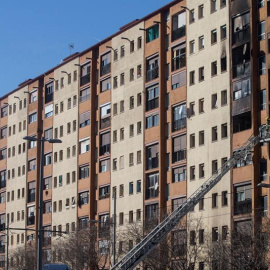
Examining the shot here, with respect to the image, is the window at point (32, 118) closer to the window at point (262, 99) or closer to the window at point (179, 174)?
the window at point (179, 174)

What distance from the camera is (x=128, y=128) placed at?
10056cm

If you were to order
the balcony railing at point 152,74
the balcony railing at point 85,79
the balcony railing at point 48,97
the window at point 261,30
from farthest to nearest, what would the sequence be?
the balcony railing at point 48,97
the balcony railing at point 85,79
the balcony railing at point 152,74
the window at point 261,30

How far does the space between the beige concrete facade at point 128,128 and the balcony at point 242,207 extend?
1616cm

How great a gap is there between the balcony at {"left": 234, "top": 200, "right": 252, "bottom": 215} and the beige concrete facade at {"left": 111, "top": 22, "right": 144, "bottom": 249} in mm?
16162

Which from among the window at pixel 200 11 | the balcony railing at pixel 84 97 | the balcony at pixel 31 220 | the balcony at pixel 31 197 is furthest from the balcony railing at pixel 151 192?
the balcony at pixel 31 197

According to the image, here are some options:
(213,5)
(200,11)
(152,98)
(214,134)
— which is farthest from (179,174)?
(213,5)

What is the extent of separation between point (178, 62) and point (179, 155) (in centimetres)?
941

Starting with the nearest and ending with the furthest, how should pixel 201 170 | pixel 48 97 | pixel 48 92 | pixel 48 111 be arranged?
pixel 201 170 → pixel 48 111 → pixel 48 97 → pixel 48 92

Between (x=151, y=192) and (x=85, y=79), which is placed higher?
(x=85, y=79)

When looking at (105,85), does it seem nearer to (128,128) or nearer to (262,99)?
(128,128)

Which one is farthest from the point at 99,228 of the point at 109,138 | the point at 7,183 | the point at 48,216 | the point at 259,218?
the point at 7,183

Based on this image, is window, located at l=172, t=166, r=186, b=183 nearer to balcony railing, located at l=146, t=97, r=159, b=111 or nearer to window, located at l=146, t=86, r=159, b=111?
balcony railing, located at l=146, t=97, r=159, b=111

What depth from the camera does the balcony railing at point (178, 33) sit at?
9301 cm

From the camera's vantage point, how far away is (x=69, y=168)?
11231cm
